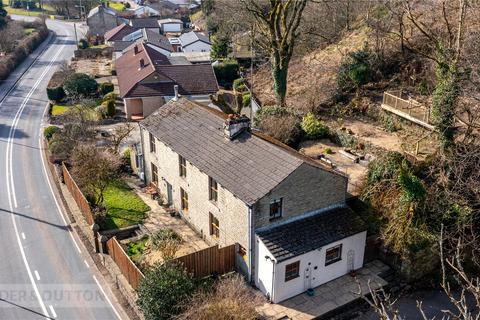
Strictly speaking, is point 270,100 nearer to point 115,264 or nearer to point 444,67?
point 444,67

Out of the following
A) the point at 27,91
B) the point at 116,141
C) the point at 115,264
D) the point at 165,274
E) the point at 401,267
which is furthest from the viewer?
the point at 27,91

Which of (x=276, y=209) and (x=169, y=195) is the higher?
(x=276, y=209)

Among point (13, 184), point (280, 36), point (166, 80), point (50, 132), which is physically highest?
point (280, 36)

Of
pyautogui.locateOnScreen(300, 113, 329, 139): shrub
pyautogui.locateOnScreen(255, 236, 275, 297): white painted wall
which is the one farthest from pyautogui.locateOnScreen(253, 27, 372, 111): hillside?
pyautogui.locateOnScreen(255, 236, 275, 297): white painted wall

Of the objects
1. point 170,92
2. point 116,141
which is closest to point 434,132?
point 116,141

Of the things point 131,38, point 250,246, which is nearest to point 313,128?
point 250,246

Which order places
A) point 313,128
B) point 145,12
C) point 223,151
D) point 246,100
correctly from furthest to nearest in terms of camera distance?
1. point 145,12
2. point 246,100
3. point 313,128
4. point 223,151

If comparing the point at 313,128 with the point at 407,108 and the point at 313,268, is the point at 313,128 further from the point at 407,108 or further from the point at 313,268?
the point at 313,268
